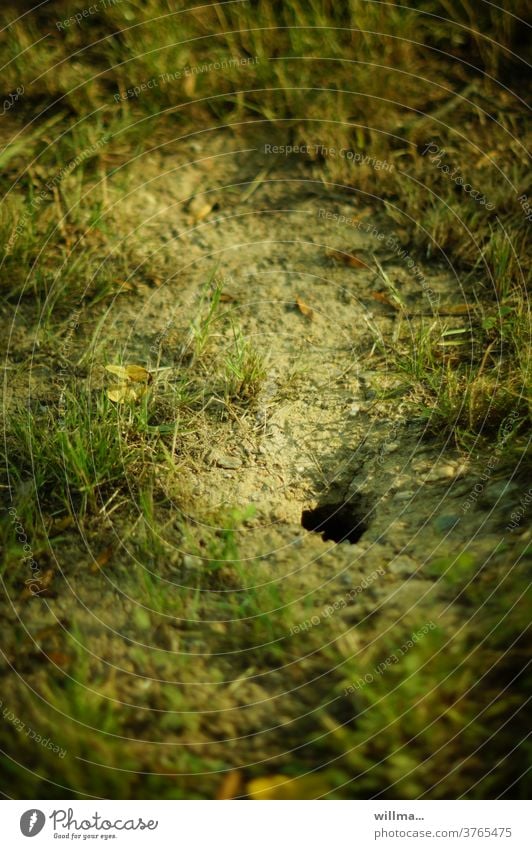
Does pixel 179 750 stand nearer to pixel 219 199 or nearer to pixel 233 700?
pixel 233 700

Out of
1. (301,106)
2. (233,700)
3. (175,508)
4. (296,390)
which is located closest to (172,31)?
(301,106)

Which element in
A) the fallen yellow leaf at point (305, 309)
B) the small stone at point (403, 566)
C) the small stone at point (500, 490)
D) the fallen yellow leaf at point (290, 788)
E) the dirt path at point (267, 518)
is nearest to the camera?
the fallen yellow leaf at point (290, 788)

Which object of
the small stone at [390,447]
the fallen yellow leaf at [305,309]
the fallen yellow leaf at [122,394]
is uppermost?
the fallen yellow leaf at [305,309]

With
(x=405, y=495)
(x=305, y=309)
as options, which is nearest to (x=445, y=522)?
(x=405, y=495)

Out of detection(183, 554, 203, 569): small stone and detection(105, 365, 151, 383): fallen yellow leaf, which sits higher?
detection(105, 365, 151, 383): fallen yellow leaf

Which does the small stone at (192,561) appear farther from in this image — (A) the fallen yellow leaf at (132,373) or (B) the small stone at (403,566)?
(A) the fallen yellow leaf at (132,373)

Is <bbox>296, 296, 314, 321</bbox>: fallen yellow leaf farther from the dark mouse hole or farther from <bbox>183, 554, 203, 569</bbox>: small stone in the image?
<bbox>183, 554, 203, 569</bbox>: small stone

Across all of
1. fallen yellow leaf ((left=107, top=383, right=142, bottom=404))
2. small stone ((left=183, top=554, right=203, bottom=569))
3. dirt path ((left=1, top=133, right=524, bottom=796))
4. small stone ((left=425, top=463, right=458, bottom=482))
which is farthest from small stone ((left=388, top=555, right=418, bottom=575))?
fallen yellow leaf ((left=107, top=383, right=142, bottom=404))

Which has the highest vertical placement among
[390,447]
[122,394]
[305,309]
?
[305,309]

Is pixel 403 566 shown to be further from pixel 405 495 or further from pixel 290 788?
pixel 290 788

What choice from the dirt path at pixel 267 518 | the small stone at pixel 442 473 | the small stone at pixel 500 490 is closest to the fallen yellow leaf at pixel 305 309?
the dirt path at pixel 267 518
